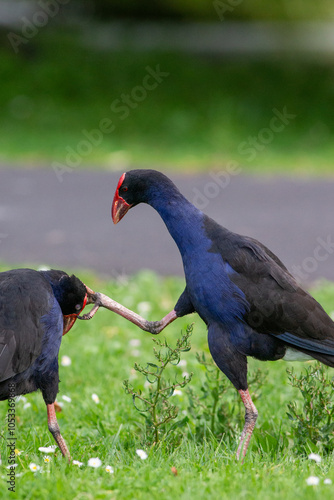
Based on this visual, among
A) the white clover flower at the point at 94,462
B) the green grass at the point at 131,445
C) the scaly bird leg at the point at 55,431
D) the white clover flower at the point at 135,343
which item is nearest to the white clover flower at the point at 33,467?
the green grass at the point at 131,445

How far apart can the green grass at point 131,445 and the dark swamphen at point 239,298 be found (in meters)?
0.27

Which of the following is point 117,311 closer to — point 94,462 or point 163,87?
point 94,462

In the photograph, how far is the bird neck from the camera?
12.0 ft

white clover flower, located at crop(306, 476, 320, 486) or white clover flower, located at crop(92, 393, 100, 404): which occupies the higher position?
white clover flower, located at crop(306, 476, 320, 486)

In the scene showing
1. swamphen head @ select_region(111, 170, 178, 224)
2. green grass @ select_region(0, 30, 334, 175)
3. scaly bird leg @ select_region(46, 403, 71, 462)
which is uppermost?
green grass @ select_region(0, 30, 334, 175)

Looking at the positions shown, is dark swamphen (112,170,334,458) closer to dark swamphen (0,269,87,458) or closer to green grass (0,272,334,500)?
green grass (0,272,334,500)

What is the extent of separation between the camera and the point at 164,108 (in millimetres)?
13609

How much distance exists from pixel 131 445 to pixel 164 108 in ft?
34.2

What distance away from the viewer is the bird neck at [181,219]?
365cm

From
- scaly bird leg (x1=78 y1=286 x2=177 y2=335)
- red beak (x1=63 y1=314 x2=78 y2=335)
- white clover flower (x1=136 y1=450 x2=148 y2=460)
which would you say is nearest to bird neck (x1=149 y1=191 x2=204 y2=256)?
scaly bird leg (x1=78 y1=286 x2=177 y2=335)

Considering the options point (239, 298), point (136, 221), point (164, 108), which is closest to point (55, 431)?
point (239, 298)

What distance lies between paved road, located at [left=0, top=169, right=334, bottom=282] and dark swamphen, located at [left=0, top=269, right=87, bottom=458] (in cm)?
347

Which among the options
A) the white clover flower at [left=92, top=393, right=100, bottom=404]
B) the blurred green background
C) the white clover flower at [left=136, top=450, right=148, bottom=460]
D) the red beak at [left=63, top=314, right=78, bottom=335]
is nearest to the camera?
the white clover flower at [left=136, top=450, right=148, bottom=460]

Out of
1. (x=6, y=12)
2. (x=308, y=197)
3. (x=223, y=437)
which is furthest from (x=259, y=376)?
(x=6, y=12)
